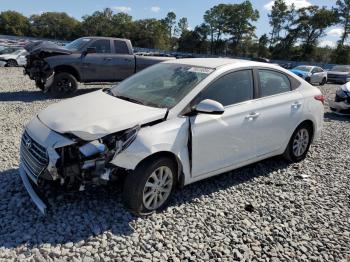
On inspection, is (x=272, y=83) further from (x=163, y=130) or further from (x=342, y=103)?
(x=342, y=103)

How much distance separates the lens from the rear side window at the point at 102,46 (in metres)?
11.8

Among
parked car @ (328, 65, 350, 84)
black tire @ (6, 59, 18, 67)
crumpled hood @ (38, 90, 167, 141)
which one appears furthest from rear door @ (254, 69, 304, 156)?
parked car @ (328, 65, 350, 84)

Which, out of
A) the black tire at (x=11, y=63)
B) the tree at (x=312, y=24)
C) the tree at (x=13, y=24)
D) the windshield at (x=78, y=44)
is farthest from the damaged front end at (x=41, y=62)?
the tree at (x=13, y=24)

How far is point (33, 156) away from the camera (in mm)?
3652

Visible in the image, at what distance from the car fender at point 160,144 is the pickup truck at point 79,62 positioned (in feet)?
25.7

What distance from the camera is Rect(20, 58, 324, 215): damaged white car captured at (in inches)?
136

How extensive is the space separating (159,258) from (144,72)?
2.79m

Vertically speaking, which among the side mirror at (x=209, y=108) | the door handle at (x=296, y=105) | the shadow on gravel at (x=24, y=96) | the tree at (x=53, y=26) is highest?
the tree at (x=53, y=26)

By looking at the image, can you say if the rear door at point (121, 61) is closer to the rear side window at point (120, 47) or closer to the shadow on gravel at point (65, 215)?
the rear side window at point (120, 47)

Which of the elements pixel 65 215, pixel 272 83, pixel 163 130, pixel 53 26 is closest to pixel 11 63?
pixel 272 83

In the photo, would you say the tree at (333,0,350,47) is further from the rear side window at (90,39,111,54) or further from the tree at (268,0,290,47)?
the rear side window at (90,39,111,54)

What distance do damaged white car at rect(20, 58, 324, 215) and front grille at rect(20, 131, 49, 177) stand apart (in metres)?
0.01

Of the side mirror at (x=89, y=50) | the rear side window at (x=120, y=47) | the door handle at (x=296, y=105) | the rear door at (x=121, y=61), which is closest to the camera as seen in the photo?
the door handle at (x=296, y=105)

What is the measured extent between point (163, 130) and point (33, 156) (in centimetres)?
136
